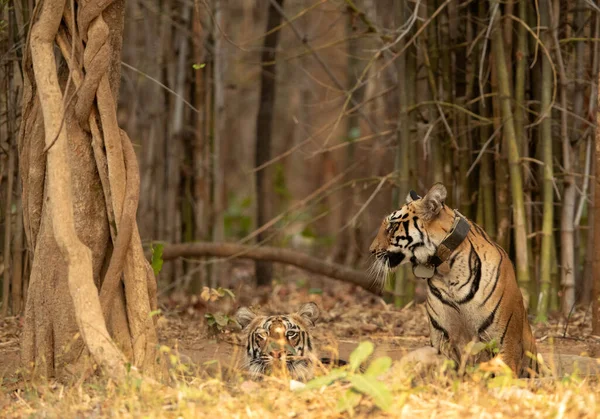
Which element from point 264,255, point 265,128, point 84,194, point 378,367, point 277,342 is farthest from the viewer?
point 265,128

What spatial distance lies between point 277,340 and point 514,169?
2.94 m

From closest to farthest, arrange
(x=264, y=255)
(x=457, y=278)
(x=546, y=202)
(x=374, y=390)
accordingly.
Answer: (x=374, y=390) → (x=457, y=278) → (x=546, y=202) → (x=264, y=255)

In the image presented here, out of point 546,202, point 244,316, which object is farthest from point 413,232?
point 546,202

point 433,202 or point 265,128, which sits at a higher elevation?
point 265,128

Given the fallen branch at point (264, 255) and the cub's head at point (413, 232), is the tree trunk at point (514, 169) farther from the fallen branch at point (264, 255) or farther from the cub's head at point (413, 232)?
the cub's head at point (413, 232)

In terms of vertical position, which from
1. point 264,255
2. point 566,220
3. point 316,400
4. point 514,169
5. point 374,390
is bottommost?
point 316,400

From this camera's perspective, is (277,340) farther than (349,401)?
Yes

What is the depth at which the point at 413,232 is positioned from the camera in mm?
5152

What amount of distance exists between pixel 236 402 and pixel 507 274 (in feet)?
6.94

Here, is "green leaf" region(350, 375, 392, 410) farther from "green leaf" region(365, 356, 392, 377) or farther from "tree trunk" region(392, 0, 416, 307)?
"tree trunk" region(392, 0, 416, 307)

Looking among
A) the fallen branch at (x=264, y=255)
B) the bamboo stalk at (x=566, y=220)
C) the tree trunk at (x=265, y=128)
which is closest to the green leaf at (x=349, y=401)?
the bamboo stalk at (x=566, y=220)

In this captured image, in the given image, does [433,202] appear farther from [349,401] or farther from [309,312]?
[349,401]

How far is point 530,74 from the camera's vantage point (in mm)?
7664

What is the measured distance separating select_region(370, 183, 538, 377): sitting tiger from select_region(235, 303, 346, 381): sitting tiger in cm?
67
